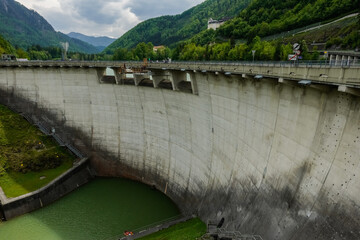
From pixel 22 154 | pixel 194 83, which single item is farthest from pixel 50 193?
pixel 194 83

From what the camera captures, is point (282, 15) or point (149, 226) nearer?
point (149, 226)

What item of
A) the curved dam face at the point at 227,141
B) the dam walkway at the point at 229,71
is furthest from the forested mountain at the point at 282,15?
the curved dam face at the point at 227,141

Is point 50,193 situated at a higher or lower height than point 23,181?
lower

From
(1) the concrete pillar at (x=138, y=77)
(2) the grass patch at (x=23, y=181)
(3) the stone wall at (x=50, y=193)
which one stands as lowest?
(3) the stone wall at (x=50, y=193)

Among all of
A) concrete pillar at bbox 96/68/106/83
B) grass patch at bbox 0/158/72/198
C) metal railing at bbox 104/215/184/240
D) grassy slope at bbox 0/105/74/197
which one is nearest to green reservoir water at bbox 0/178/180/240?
metal railing at bbox 104/215/184/240

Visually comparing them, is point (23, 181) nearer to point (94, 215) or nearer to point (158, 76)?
point (94, 215)

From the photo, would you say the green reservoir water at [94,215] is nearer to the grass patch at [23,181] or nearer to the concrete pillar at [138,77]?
the grass patch at [23,181]
